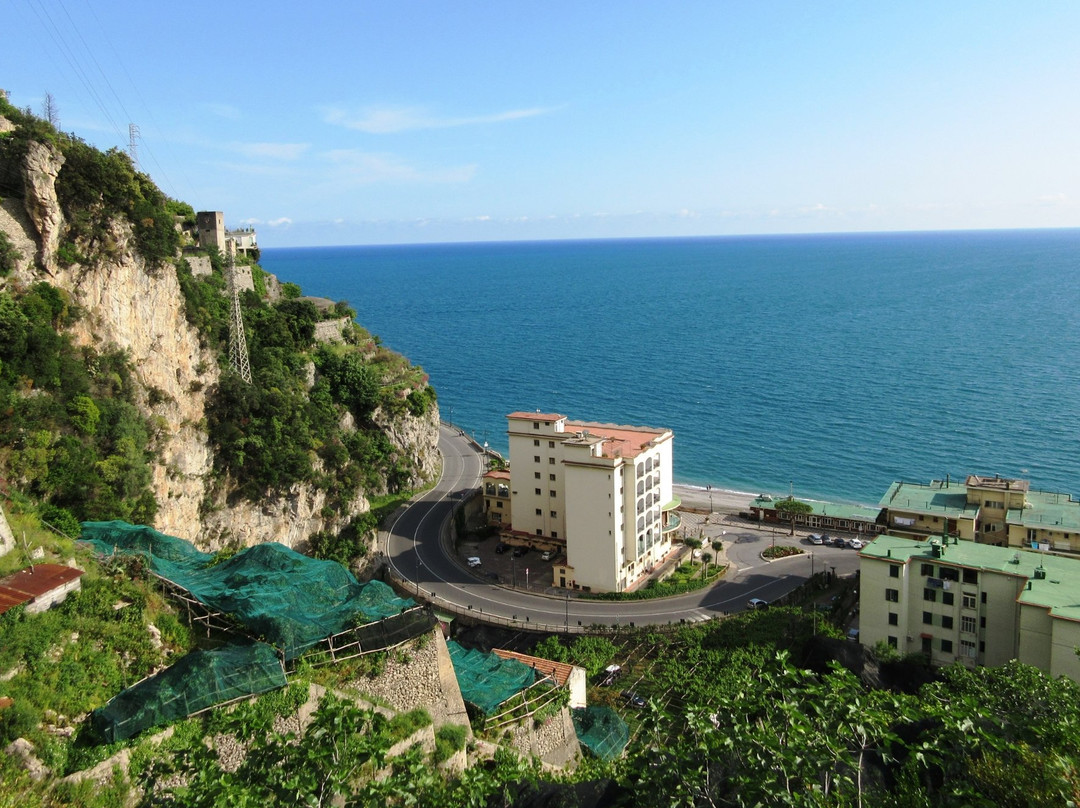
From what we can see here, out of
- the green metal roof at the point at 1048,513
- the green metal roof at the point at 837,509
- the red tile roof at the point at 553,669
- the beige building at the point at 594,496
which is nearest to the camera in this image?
the red tile roof at the point at 553,669

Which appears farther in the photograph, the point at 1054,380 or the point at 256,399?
the point at 1054,380

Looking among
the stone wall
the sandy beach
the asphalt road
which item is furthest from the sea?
the stone wall

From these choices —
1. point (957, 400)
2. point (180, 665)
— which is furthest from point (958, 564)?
point (957, 400)

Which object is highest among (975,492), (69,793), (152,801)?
(152,801)

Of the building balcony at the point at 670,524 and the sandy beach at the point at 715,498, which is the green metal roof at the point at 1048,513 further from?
the sandy beach at the point at 715,498

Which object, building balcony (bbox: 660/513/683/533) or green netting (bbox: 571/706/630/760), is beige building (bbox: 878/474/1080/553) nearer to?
building balcony (bbox: 660/513/683/533)

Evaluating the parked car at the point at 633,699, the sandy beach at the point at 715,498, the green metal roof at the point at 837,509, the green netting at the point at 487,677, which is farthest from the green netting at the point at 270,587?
the green metal roof at the point at 837,509

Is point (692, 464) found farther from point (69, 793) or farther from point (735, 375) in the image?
point (69, 793)

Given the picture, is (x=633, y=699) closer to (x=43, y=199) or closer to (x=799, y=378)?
(x=43, y=199)
